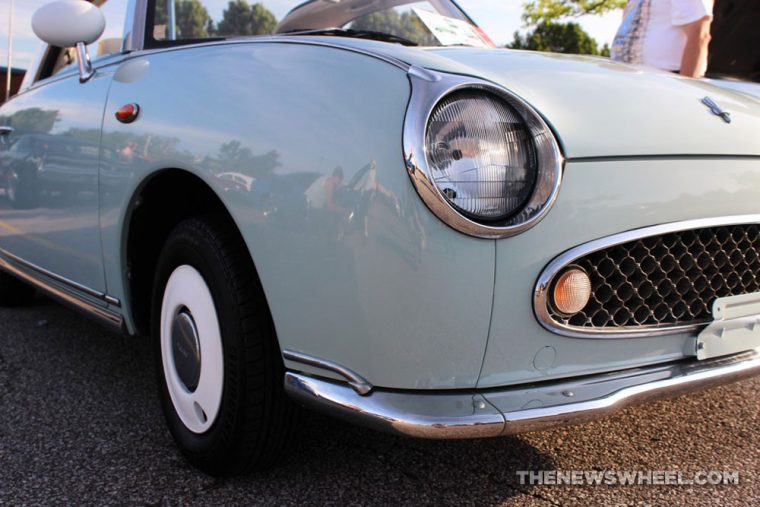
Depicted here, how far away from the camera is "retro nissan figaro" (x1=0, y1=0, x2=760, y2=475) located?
4.85 ft

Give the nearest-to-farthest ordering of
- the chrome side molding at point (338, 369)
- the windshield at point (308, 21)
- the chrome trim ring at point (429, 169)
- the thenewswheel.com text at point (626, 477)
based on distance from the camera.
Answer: the chrome trim ring at point (429, 169), the chrome side molding at point (338, 369), the thenewswheel.com text at point (626, 477), the windshield at point (308, 21)

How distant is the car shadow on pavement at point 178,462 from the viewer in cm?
191

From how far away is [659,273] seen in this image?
169 cm

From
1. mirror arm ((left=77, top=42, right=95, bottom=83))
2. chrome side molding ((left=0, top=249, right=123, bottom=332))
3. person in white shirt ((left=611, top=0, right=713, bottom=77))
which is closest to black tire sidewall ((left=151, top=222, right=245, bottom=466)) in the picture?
chrome side molding ((left=0, top=249, right=123, bottom=332))

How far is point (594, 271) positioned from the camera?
1.61m

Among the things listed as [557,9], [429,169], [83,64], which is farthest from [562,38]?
[429,169]

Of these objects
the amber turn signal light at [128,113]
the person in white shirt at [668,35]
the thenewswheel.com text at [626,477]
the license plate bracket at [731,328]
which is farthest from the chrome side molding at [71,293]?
the person in white shirt at [668,35]

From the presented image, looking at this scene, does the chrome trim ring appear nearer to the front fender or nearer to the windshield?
the front fender

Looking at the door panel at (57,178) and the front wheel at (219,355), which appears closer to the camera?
the front wheel at (219,355)

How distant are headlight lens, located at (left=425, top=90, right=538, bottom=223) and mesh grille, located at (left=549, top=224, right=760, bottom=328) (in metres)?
0.22

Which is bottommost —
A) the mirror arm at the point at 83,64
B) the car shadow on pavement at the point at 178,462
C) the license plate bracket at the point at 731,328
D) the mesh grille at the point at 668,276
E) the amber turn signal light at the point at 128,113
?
the car shadow on pavement at the point at 178,462

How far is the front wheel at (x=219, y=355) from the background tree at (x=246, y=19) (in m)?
0.98

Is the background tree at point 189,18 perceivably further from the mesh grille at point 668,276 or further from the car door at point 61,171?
the mesh grille at point 668,276

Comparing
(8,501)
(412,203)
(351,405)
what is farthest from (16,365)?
(412,203)
